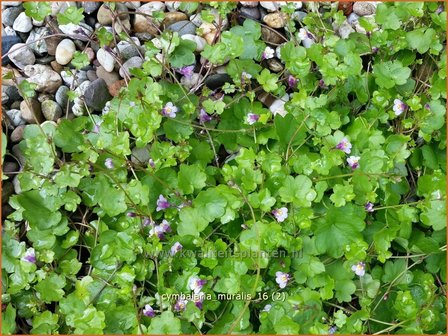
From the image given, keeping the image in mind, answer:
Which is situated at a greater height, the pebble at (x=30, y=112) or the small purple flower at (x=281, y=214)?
the pebble at (x=30, y=112)

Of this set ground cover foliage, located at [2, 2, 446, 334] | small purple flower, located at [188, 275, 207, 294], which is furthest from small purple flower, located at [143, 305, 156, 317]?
small purple flower, located at [188, 275, 207, 294]

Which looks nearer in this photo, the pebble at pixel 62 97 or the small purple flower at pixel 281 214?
the small purple flower at pixel 281 214

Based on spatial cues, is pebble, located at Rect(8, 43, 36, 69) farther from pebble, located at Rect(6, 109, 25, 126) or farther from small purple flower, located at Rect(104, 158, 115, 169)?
small purple flower, located at Rect(104, 158, 115, 169)

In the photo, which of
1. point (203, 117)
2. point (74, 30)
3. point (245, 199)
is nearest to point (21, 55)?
point (74, 30)

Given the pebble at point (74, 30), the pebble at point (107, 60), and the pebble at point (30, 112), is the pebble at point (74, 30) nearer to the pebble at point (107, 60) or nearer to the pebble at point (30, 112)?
the pebble at point (107, 60)

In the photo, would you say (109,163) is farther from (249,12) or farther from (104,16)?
(249,12)

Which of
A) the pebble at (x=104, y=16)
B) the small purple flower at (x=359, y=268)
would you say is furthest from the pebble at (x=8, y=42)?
the small purple flower at (x=359, y=268)

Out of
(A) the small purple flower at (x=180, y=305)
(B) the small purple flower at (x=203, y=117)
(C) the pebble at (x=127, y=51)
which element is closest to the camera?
(A) the small purple flower at (x=180, y=305)

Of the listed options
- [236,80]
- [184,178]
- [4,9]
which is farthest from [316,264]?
[4,9]
